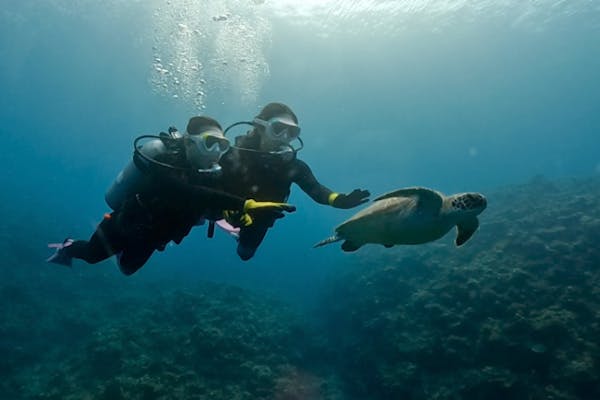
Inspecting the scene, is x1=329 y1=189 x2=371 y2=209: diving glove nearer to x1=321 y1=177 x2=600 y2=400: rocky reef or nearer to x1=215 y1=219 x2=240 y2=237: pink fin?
x1=215 y1=219 x2=240 y2=237: pink fin

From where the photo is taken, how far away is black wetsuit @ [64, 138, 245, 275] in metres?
3.71

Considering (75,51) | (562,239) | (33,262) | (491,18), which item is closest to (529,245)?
(562,239)

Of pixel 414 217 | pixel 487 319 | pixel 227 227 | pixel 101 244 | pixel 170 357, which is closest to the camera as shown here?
pixel 414 217

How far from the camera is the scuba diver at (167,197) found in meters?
3.71

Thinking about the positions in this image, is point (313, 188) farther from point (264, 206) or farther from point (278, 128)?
point (264, 206)

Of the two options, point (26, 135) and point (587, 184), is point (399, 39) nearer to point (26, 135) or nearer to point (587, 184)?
point (587, 184)

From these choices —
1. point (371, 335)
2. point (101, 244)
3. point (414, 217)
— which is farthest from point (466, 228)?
point (371, 335)

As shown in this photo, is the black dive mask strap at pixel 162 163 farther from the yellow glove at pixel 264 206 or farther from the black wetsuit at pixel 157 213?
the yellow glove at pixel 264 206

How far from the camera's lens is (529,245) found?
505 inches

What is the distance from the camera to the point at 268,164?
15.8ft

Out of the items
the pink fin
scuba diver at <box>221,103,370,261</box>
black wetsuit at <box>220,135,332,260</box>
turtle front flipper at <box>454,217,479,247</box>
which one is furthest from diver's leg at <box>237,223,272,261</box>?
turtle front flipper at <box>454,217,479,247</box>

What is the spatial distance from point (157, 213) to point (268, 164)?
1506 mm

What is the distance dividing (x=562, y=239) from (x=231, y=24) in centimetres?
2661

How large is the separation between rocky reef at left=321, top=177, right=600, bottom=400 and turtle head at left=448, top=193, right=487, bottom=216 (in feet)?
21.6
